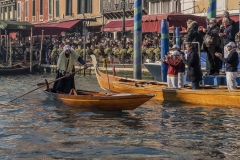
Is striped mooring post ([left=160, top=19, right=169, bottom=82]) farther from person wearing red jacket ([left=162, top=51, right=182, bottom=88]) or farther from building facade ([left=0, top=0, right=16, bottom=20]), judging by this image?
building facade ([left=0, top=0, right=16, bottom=20])

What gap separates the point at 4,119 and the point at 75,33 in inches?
1152

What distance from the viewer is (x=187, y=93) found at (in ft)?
55.9

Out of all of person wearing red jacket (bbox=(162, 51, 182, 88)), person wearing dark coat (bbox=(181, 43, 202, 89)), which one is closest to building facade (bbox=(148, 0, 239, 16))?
person wearing red jacket (bbox=(162, 51, 182, 88))

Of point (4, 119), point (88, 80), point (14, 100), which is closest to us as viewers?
point (4, 119)

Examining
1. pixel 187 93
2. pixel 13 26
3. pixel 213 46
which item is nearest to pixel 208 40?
pixel 213 46

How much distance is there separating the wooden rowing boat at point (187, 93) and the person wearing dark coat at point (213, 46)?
1.03m

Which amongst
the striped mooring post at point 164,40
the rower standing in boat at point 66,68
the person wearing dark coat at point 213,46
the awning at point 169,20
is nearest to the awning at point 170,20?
the awning at point 169,20

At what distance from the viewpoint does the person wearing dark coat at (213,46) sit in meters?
17.7

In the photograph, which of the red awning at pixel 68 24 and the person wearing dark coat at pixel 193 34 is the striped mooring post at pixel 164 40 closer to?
the person wearing dark coat at pixel 193 34

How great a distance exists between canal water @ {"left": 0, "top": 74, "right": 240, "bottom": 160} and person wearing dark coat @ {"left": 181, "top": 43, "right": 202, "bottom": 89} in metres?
0.86

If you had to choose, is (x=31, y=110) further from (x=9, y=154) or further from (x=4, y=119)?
(x=9, y=154)

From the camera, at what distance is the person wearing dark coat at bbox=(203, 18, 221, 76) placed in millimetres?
17734

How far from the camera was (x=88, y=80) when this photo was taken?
29.3 meters

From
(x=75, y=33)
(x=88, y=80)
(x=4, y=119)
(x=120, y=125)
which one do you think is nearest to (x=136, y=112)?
(x=120, y=125)
